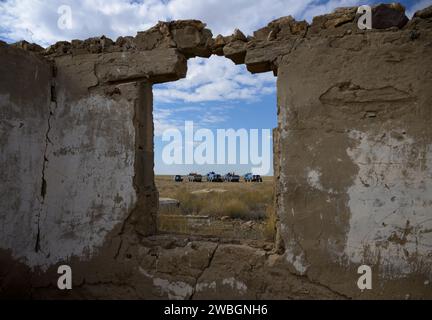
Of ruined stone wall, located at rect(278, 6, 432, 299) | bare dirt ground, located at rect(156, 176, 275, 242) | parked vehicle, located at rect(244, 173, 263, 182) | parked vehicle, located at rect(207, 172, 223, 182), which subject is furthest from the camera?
parked vehicle, located at rect(244, 173, 263, 182)

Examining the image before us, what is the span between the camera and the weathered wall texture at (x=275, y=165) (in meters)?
2.89

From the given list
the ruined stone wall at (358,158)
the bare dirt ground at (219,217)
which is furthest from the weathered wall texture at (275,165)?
the bare dirt ground at (219,217)

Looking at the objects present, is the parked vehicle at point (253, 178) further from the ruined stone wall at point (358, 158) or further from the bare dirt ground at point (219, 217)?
the ruined stone wall at point (358, 158)

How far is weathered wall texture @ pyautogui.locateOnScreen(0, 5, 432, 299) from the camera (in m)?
2.89

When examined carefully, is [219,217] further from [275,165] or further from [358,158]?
[358,158]

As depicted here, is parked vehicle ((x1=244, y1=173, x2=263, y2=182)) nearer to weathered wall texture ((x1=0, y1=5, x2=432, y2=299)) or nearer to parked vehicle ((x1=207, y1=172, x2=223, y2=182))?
parked vehicle ((x1=207, y1=172, x2=223, y2=182))

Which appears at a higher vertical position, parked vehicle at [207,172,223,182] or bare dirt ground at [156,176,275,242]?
parked vehicle at [207,172,223,182]

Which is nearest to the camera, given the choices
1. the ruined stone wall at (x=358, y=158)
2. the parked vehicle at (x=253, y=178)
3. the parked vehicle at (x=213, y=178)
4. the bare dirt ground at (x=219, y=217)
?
the ruined stone wall at (x=358, y=158)

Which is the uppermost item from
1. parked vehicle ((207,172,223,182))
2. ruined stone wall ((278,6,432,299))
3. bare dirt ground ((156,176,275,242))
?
ruined stone wall ((278,6,432,299))

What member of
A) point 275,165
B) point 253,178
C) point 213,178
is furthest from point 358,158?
point 253,178

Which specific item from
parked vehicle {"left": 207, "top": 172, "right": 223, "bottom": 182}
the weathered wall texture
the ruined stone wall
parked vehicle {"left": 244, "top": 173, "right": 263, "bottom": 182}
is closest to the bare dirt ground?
the weathered wall texture

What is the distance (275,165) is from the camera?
3.32m
